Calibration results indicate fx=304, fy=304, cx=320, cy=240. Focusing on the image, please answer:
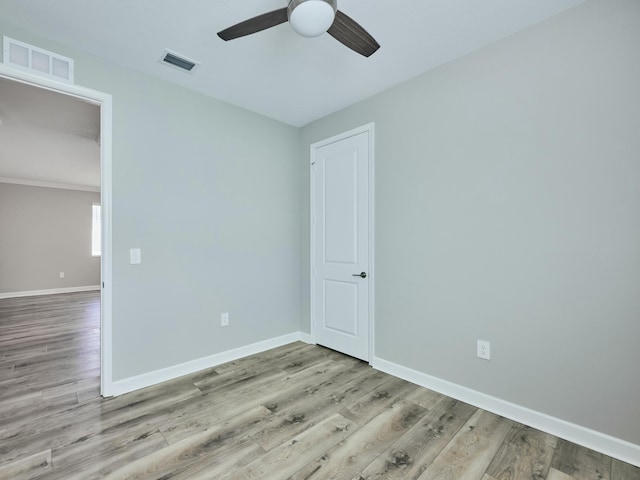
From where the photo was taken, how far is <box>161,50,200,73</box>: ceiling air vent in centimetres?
231

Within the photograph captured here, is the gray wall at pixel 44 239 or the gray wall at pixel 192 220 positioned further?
the gray wall at pixel 44 239

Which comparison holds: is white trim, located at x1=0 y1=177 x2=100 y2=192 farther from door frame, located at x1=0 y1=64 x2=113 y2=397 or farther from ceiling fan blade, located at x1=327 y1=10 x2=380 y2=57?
ceiling fan blade, located at x1=327 y1=10 x2=380 y2=57

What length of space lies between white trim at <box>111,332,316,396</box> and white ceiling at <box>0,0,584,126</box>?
255 centimetres

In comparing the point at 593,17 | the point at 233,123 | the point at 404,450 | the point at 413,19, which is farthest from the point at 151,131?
the point at 593,17

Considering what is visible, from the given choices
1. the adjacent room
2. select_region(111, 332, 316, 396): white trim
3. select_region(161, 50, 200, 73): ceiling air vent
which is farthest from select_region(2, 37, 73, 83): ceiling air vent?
select_region(111, 332, 316, 396): white trim

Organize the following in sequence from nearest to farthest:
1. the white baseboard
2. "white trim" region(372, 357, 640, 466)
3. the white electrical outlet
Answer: "white trim" region(372, 357, 640, 466) < the white electrical outlet < the white baseboard

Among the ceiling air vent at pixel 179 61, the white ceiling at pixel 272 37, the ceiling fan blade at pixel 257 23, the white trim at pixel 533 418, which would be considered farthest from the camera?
the ceiling air vent at pixel 179 61

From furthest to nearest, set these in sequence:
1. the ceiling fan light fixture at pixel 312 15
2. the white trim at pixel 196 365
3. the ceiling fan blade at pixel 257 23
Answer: the white trim at pixel 196 365 → the ceiling fan blade at pixel 257 23 → the ceiling fan light fixture at pixel 312 15

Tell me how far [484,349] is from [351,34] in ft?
7.35

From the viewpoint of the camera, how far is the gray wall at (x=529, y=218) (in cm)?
169

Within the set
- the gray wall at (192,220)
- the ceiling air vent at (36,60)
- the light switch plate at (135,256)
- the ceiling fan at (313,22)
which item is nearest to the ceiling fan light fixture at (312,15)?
the ceiling fan at (313,22)

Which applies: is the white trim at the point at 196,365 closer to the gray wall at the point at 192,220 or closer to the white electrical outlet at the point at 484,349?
the gray wall at the point at 192,220

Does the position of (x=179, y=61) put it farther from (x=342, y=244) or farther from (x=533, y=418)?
(x=533, y=418)

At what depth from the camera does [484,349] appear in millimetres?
2205
